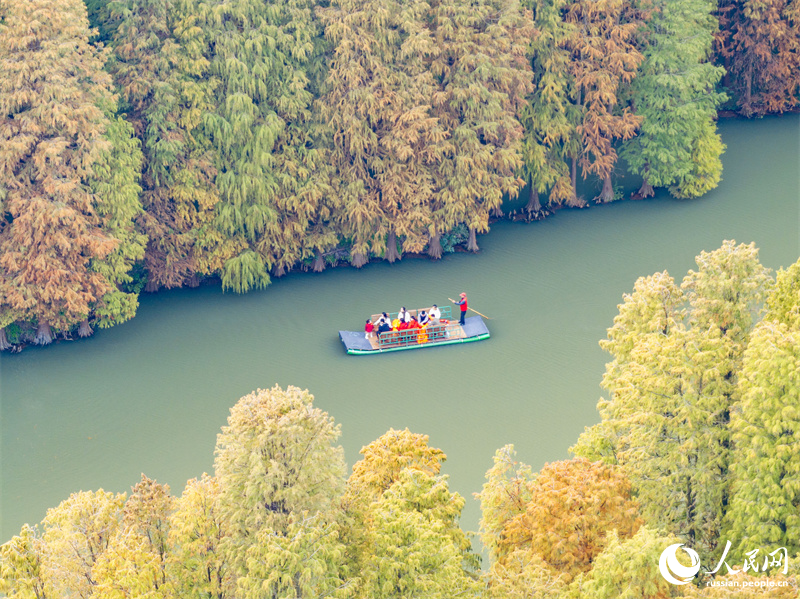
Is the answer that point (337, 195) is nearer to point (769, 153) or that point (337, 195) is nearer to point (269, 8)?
point (269, 8)

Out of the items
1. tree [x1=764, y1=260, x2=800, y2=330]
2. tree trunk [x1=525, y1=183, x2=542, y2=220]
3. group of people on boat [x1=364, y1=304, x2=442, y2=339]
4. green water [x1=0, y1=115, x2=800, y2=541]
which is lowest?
green water [x1=0, y1=115, x2=800, y2=541]

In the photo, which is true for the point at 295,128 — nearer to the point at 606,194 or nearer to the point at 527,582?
the point at 606,194

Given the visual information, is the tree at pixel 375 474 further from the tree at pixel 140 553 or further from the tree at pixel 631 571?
the tree at pixel 631 571

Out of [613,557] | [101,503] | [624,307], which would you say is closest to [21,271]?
[101,503]

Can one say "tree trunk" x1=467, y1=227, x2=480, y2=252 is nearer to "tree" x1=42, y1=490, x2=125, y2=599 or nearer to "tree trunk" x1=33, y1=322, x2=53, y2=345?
"tree trunk" x1=33, y1=322, x2=53, y2=345

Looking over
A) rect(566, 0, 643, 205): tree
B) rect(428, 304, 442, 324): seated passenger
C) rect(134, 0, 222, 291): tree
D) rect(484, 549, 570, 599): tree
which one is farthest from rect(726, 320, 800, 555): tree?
rect(566, 0, 643, 205): tree

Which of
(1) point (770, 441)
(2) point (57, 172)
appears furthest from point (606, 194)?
(1) point (770, 441)
